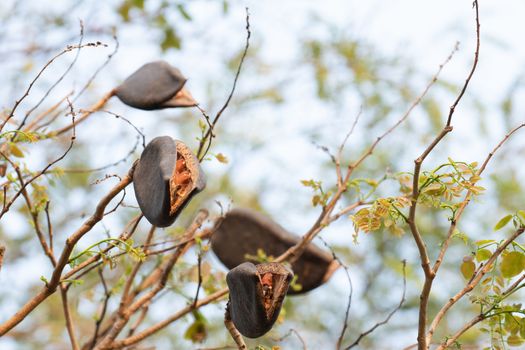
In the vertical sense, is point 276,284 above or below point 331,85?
below

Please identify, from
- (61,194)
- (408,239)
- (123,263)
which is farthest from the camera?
(61,194)

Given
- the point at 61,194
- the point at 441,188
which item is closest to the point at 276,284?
the point at 441,188

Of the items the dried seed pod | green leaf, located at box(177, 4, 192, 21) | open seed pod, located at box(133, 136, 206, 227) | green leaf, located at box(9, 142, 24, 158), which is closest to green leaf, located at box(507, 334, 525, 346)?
open seed pod, located at box(133, 136, 206, 227)

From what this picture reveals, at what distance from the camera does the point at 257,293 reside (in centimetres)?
93

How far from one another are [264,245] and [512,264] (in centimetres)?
50

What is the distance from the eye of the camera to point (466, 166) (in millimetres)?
1076

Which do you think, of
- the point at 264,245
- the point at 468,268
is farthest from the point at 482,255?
the point at 264,245

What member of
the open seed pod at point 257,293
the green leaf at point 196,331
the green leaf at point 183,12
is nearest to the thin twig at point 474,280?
the open seed pod at point 257,293

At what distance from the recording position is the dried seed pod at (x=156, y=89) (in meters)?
1.33

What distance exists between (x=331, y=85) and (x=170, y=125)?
116 centimetres

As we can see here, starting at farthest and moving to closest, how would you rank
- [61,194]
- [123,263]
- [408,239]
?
1. [61,194]
2. [408,239]
3. [123,263]

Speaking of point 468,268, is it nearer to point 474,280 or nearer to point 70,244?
point 474,280

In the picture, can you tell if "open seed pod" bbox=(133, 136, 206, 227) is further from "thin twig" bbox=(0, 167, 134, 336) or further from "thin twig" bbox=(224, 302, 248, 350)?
"thin twig" bbox=(224, 302, 248, 350)

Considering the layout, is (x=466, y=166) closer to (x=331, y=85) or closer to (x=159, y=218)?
(x=159, y=218)
